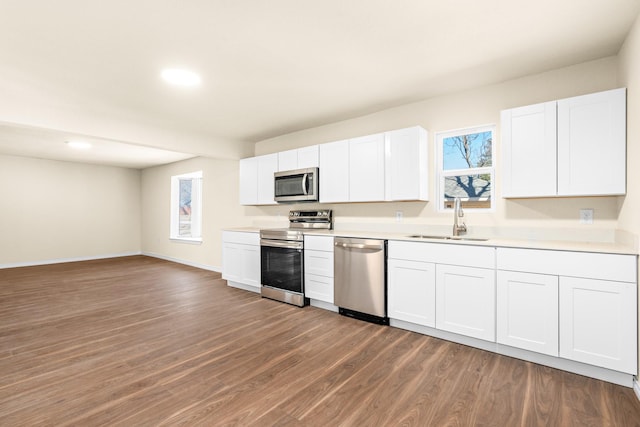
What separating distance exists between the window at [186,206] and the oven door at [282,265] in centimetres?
322

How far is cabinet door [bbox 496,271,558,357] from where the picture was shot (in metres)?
2.33

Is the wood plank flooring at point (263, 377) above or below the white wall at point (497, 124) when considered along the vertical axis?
below

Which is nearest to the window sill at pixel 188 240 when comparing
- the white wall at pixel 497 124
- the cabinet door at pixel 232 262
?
the cabinet door at pixel 232 262

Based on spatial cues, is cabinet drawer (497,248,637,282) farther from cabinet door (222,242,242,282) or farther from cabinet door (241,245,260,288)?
cabinet door (222,242,242,282)

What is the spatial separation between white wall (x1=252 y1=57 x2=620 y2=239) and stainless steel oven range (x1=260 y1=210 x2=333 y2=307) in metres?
0.51

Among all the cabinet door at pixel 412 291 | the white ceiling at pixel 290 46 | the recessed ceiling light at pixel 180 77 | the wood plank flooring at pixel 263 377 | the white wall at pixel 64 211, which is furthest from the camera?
the white wall at pixel 64 211

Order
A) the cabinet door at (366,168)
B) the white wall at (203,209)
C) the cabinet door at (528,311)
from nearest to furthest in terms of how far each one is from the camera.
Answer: the cabinet door at (528,311) → the cabinet door at (366,168) → the white wall at (203,209)

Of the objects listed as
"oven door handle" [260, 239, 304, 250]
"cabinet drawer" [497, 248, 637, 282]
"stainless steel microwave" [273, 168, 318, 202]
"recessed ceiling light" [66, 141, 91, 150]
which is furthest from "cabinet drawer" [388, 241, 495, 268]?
"recessed ceiling light" [66, 141, 91, 150]

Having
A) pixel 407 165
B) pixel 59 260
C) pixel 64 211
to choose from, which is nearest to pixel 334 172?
pixel 407 165

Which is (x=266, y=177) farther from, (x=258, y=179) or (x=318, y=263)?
(x=318, y=263)

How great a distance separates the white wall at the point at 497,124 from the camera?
2.65 metres

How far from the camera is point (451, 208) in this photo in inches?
136

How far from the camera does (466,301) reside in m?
2.73

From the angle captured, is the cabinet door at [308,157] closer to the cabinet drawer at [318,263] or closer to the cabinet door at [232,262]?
the cabinet drawer at [318,263]
